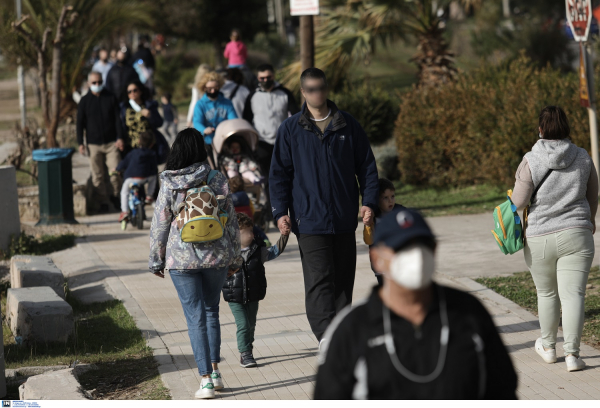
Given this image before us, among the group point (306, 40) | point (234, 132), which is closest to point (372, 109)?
point (306, 40)

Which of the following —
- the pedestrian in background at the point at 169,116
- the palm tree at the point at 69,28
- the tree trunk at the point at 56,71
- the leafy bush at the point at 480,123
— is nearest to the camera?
the leafy bush at the point at 480,123

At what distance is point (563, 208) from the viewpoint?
5293 millimetres

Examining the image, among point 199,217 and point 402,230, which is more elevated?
point 402,230

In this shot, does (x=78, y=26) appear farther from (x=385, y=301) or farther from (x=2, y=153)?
(x=385, y=301)

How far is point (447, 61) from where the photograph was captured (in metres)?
16.0

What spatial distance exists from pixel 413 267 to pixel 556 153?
3.14 metres

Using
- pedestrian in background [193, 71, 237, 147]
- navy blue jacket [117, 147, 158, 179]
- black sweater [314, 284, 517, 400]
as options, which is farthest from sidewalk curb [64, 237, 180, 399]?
black sweater [314, 284, 517, 400]

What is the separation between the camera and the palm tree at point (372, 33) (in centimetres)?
1516

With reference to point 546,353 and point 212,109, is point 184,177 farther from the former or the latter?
point 212,109

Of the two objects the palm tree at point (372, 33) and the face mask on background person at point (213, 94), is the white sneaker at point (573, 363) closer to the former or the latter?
the face mask on background person at point (213, 94)

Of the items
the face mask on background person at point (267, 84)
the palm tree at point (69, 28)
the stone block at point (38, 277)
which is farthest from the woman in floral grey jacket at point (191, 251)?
the palm tree at point (69, 28)

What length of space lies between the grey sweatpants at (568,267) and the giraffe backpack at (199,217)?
2021 mm

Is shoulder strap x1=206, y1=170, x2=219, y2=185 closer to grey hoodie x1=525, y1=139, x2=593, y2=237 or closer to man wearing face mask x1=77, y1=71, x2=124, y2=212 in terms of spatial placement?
grey hoodie x1=525, y1=139, x2=593, y2=237
